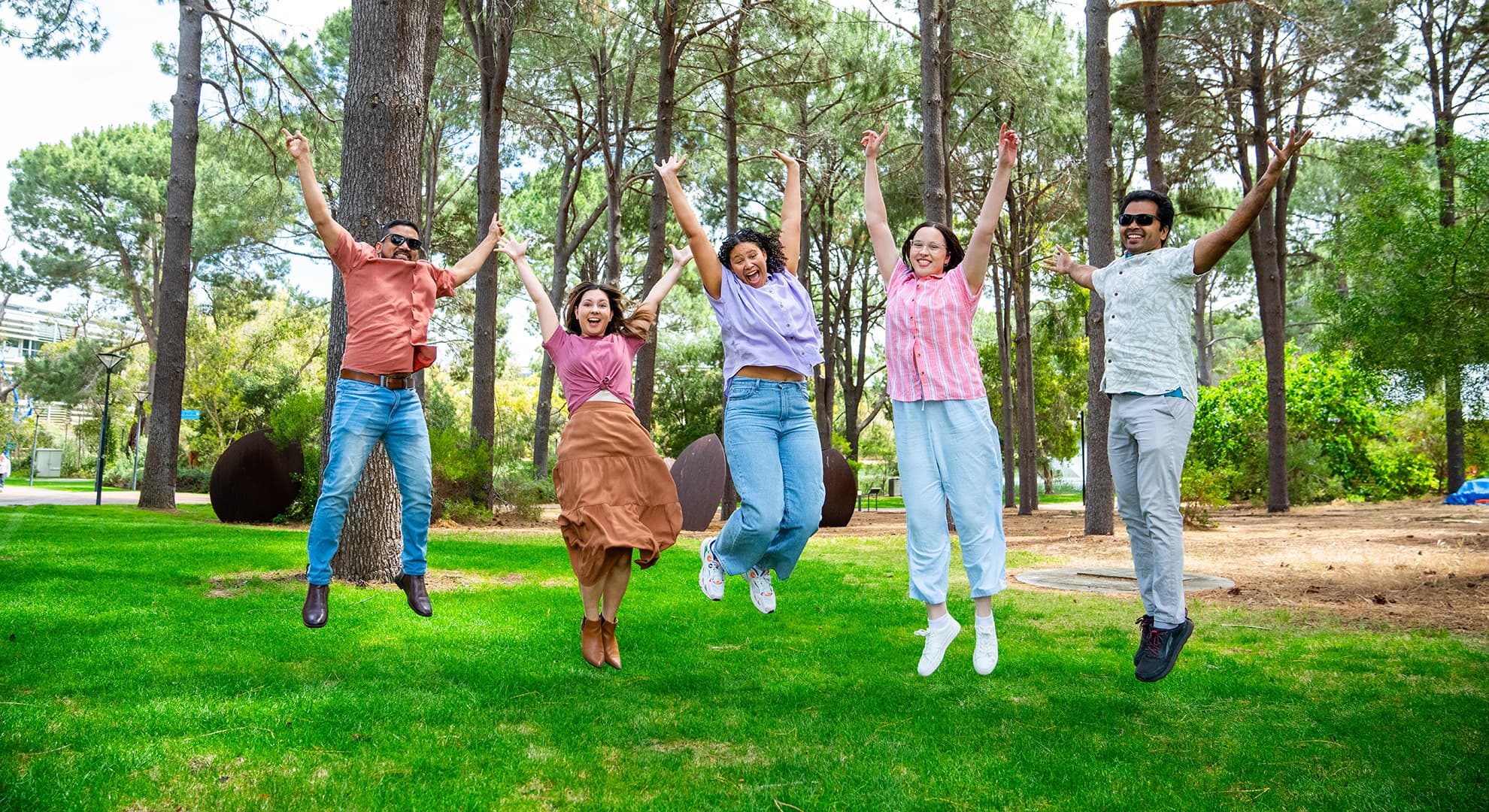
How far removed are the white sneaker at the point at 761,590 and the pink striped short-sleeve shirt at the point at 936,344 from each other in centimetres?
129

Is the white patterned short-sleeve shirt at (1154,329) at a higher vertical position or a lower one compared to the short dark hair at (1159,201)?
lower

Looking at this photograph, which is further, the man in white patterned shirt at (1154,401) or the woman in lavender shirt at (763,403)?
the woman in lavender shirt at (763,403)

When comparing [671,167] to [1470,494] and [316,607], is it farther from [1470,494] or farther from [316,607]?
[1470,494]

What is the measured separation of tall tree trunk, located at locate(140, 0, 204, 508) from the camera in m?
14.6

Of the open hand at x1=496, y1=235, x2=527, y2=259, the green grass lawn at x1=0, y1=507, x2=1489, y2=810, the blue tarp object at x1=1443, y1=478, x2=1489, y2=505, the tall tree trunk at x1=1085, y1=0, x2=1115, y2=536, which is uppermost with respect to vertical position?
the tall tree trunk at x1=1085, y1=0, x2=1115, y2=536

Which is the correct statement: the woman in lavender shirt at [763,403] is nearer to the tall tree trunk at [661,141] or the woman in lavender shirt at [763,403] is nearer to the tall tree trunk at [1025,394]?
the tall tree trunk at [661,141]

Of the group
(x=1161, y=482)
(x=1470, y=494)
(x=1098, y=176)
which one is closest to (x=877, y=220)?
(x=1161, y=482)

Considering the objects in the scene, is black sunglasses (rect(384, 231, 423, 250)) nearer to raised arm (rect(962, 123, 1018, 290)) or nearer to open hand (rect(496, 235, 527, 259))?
open hand (rect(496, 235, 527, 259))

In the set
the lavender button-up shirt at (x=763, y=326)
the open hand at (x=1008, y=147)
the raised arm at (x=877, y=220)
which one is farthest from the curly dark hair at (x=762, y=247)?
the open hand at (x=1008, y=147)

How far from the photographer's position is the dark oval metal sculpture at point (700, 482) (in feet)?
45.0

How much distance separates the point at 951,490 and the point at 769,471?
2.89ft

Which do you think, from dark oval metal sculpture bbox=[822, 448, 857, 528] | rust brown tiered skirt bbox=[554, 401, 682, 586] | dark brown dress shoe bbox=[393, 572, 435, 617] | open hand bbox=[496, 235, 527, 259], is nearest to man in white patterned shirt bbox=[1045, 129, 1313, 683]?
rust brown tiered skirt bbox=[554, 401, 682, 586]

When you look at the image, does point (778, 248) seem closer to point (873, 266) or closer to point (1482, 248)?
point (1482, 248)

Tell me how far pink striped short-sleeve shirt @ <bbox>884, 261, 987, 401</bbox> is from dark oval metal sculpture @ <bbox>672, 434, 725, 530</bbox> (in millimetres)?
9512
